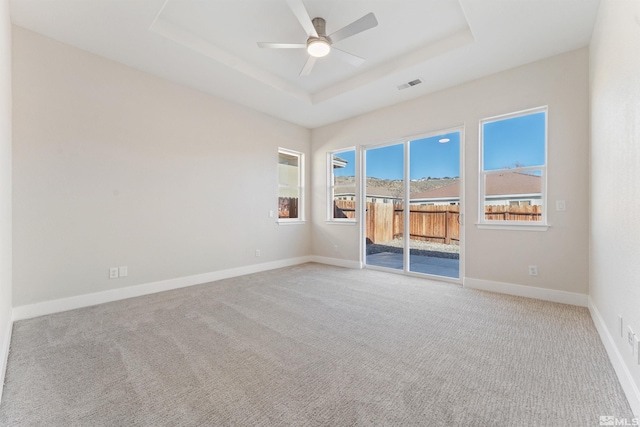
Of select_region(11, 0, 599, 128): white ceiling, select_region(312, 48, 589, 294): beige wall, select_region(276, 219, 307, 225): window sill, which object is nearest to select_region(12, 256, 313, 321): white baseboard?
select_region(276, 219, 307, 225): window sill

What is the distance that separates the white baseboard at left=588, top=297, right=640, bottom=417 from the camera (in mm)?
1447

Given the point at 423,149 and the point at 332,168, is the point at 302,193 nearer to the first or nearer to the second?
the point at 332,168

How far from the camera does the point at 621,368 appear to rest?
5.61ft

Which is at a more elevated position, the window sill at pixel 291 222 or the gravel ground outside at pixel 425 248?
the window sill at pixel 291 222

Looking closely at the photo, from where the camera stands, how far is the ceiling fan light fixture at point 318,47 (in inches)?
109

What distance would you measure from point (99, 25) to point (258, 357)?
357cm

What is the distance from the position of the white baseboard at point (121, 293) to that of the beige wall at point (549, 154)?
3665mm

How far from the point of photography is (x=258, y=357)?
80.0 inches

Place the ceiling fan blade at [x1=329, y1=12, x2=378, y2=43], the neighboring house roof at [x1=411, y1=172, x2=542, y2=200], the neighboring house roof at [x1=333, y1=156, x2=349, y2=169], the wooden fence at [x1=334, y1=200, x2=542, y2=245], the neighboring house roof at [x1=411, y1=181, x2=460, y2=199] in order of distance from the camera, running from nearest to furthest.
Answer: the ceiling fan blade at [x1=329, y1=12, x2=378, y2=43]
the neighboring house roof at [x1=411, y1=172, x2=542, y2=200]
the wooden fence at [x1=334, y1=200, x2=542, y2=245]
the neighboring house roof at [x1=411, y1=181, x2=460, y2=199]
the neighboring house roof at [x1=333, y1=156, x2=349, y2=169]

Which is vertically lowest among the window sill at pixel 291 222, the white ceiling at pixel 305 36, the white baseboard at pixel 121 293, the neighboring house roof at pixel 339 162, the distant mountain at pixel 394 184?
the white baseboard at pixel 121 293

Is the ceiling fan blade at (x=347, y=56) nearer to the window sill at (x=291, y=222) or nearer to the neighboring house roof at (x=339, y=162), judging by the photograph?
the neighboring house roof at (x=339, y=162)

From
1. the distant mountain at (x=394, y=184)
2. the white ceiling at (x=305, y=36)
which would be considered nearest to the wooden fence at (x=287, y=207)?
the distant mountain at (x=394, y=184)

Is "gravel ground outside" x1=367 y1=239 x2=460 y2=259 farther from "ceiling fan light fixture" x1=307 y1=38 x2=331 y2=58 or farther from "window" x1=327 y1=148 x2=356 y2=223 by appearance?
"ceiling fan light fixture" x1=307 y1=38 x2=331 y2=58

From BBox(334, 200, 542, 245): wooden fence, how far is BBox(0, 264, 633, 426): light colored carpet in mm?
1155
